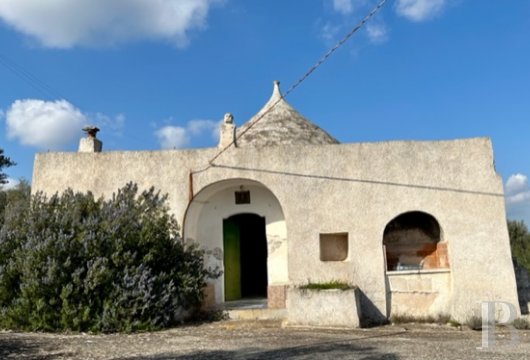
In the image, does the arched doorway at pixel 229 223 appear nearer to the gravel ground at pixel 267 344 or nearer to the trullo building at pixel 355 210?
the trullo building at pixel 355 210

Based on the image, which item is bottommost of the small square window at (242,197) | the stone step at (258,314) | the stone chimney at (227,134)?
the stone step at (258,314)

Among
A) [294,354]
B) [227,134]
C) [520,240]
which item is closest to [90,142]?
[227,134]

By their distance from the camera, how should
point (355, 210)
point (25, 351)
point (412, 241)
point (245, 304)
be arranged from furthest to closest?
point (245, 304) < point (412, 241) < point (355, 210) < point (25, 351)

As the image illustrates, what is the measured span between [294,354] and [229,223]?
586 centimetres

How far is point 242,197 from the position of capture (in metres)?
12.1

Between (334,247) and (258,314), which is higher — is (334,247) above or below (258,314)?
above

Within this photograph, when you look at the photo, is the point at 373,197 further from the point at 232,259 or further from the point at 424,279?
the point at 232,259

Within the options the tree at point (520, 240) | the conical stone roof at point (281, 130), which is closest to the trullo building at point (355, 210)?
the conical stone roof at point (281, 130)

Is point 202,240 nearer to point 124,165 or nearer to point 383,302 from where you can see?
point 124,165

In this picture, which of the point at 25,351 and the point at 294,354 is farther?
the point at 25,351

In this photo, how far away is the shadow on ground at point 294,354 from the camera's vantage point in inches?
257

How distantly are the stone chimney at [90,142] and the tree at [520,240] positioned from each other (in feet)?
72.2

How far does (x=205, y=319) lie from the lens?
423 inches

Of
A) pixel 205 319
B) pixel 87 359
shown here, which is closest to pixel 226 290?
pixel 205 319
